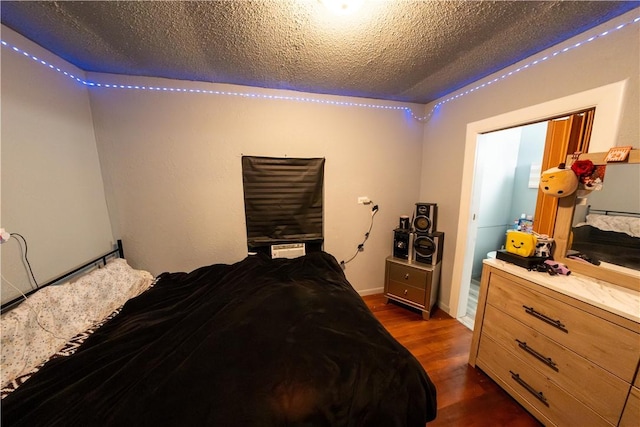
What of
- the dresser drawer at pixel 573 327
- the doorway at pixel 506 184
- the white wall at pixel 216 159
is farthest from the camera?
the doorway at pixel 506 184

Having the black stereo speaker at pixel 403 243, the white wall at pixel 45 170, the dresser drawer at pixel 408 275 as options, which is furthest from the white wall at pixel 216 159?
the dresser drawer at pixel 408 275

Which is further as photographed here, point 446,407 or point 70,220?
point 70,220

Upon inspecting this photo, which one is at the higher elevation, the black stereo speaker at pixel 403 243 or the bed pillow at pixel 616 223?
the bed pillow at pixel 616 223

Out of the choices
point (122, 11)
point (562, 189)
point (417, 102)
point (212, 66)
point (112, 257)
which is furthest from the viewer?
point (417, 102)

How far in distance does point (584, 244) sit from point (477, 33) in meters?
1.50

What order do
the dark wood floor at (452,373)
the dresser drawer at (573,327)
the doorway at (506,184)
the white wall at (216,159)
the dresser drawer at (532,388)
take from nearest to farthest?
the dresser drawer at (573,327) < the dresser drawer at (532,388) < the dark wood floor at (452,373) < the white wall at (216,159) < the doorway at (506,184)

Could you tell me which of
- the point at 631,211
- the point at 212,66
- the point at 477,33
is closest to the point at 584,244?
the point at 631,211

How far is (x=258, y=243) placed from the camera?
2381mm

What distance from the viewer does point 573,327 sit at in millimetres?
1133

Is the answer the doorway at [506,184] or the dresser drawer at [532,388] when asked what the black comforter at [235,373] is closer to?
the dresser drawer at [532,388]

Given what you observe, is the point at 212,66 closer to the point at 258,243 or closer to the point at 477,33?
the point at 258,243

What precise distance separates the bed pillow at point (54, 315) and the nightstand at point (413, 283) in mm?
2426

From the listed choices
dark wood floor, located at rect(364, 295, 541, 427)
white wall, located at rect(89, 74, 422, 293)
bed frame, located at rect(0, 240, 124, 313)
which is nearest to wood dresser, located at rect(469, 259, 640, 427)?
dark wood floor, located at rect(364, 295, 541, 427)

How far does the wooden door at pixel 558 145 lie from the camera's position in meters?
1.38
